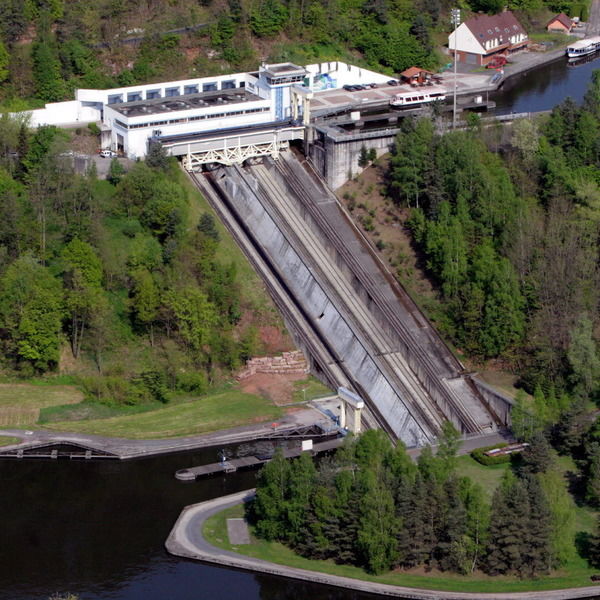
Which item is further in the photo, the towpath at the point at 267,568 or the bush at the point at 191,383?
the bush at the point at 191,383

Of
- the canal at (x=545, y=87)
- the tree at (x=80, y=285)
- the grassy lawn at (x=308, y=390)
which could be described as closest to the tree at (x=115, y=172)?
the tree at (x=80, y=285)

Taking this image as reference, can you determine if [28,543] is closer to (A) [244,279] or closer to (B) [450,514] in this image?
(B) [450,514]

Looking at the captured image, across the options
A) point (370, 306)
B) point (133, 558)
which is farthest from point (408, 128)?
point (133, 558)

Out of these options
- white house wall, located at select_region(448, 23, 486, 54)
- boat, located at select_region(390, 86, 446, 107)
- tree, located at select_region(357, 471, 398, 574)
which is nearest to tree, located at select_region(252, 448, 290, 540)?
tree, located at select_region(357, 471, 398, 574)

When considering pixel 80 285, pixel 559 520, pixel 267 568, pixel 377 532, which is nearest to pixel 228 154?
pixel 80 285

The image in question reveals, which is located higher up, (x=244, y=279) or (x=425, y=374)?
(x=244, y=279)

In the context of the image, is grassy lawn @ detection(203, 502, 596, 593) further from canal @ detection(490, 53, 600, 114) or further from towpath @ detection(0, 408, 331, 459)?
canal @ detection(490, 53, 600, 114)

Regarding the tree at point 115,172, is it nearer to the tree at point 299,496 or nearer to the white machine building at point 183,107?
the white machine building at point 183,107
